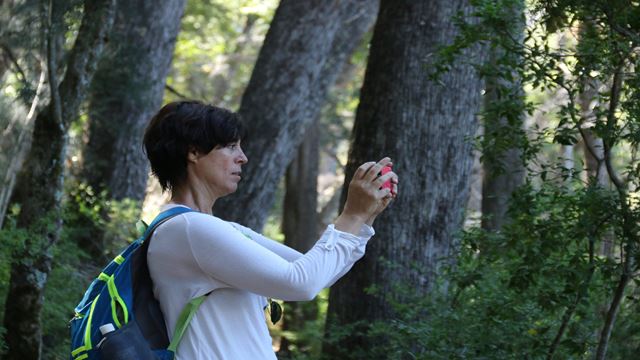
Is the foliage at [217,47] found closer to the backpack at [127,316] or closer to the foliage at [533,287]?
the foliage at [533,287]

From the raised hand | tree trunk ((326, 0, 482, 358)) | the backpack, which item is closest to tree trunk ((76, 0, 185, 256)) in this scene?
tree trunk ((326, 0, 482, 358))

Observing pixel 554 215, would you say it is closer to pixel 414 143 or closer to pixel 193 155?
pixel 414 143

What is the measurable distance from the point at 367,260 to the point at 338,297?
486 millimetres

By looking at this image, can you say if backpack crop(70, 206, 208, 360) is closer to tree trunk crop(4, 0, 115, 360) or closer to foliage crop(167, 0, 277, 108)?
tree trunk crop(4, 0, 115, 360)

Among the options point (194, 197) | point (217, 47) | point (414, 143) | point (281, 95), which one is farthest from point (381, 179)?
point (217, 47)

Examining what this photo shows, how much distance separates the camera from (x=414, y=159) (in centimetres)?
793

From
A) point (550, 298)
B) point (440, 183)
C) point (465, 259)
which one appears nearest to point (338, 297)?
point (440, 183)

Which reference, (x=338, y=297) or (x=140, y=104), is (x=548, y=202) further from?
(x=140, y=104)

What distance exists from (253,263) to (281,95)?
9.70m

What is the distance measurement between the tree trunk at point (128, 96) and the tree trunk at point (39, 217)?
5973mm

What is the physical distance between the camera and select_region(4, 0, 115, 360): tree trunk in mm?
7520

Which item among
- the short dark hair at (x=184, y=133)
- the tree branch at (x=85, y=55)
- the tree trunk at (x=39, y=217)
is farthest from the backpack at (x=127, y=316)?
the tree branch at (x=85, y=55)

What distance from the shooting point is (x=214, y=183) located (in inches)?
135

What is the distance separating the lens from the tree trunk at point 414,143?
793cm
